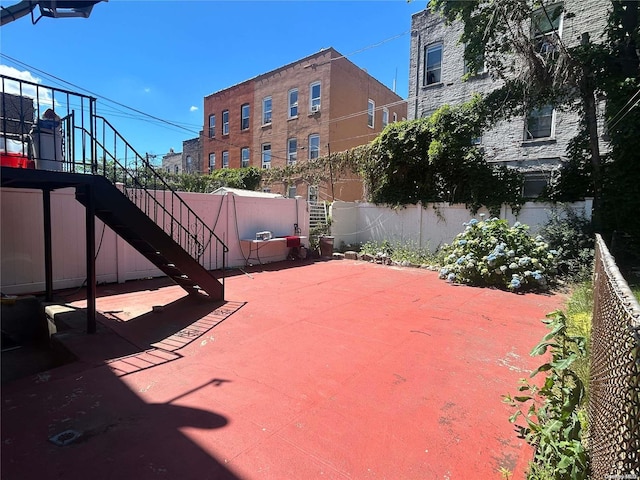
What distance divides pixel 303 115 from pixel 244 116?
5.00m

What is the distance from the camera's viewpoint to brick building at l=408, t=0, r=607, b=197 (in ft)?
34.9

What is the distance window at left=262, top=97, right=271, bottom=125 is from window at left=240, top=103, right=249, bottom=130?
4.69ft

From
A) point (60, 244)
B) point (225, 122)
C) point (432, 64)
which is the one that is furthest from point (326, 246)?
point (225, 122)

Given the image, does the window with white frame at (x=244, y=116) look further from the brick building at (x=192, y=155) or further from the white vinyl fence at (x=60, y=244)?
the white vinyl fence at (x=60, y=244)

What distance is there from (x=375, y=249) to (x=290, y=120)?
10.7m

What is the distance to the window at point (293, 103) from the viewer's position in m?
18.6

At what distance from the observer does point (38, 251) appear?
6.18 meters

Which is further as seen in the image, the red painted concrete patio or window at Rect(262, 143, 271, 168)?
window at Rect(262, 143, 271, 168)

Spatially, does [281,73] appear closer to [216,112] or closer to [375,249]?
[216,112]

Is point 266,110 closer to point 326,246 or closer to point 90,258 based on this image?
point 326,246

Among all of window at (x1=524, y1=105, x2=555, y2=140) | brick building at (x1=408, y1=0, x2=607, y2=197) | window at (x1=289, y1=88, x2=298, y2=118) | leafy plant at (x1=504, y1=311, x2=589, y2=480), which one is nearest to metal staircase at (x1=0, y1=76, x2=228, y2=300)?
leafy plant at (x1=504, y1=311, x2=589, y2=480)

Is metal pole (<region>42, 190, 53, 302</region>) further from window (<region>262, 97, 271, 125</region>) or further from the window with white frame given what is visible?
the window with white frame

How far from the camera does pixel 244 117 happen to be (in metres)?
21.1

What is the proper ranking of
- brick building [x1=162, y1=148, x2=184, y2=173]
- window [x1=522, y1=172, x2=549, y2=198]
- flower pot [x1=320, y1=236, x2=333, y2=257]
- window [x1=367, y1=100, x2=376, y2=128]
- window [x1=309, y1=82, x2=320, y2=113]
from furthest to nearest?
brick building [x1=162, y1=148, x2=184, y2=173] → window [x1=367, y1=100, x2=376, y2=128] → window [x1=309, y1=82, x2=320, y2=113] → flower pot [x1=320, y1=236, x2=333, y2=257] → window [x1=522, y1=172, x2=549, y2=198]
